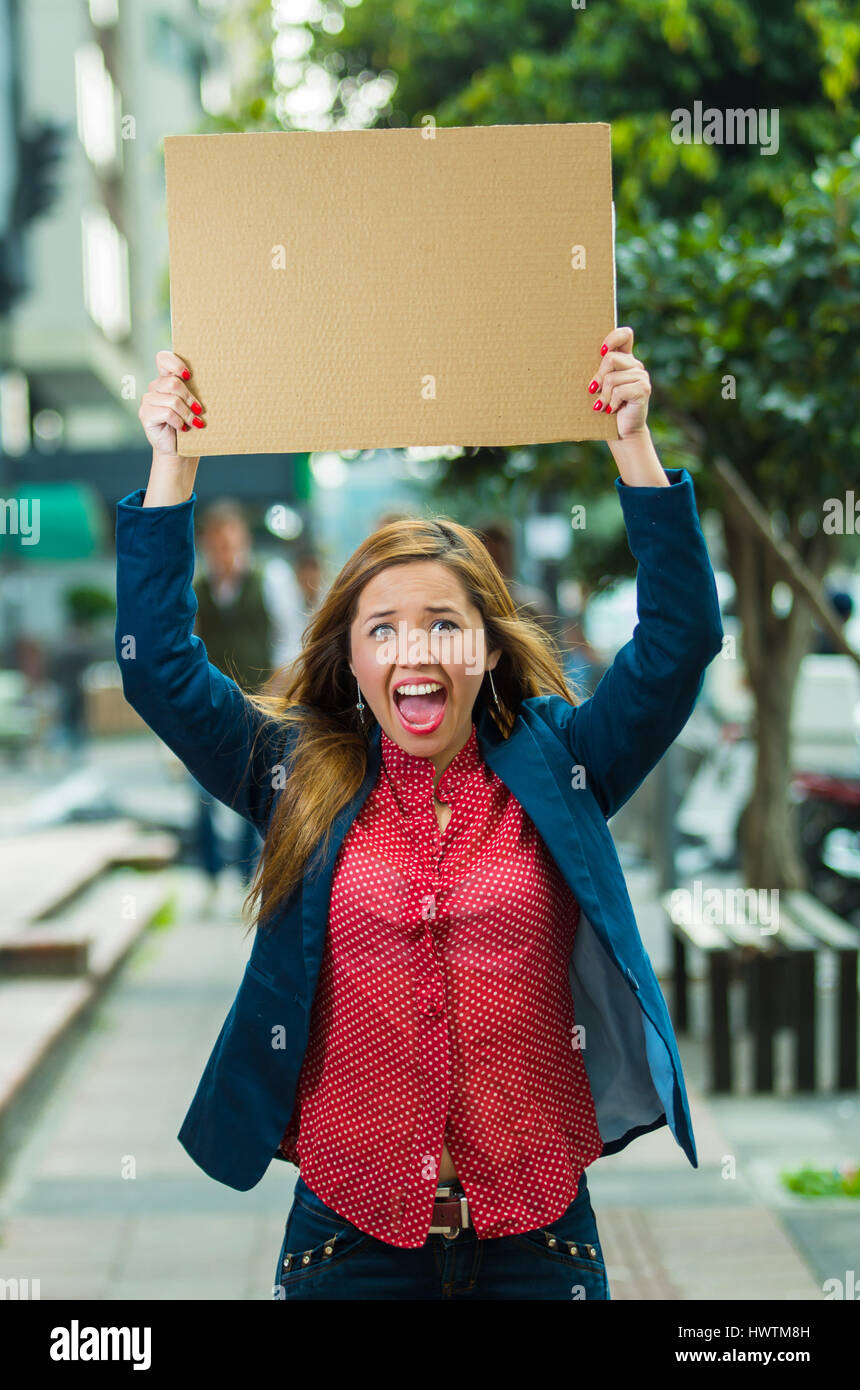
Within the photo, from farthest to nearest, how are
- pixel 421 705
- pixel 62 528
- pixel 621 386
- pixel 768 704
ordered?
1. pixel 62 528
2. pixel 768 704
3. pixel 421 705
4. pixel 621 386

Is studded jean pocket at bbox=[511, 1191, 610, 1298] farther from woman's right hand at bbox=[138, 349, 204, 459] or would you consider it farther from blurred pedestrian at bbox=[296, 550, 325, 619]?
blurred pedestrian at bbox=[296, 550, 325, 619]

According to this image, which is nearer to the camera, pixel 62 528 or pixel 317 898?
pixel 317 898

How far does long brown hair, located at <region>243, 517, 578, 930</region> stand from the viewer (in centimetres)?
208

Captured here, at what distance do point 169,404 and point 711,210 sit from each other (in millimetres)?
3897

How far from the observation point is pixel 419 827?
2.09 meters

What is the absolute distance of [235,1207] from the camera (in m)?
4.45

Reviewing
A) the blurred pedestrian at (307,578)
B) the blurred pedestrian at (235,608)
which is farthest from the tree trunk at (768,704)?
the blurred pedestrian at (307,578)

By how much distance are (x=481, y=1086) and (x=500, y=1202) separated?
16cm

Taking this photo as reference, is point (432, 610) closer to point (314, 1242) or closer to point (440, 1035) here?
point (440, 1035)

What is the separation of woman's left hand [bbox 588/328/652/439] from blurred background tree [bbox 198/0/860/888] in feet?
6.36

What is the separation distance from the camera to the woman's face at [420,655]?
6.73 ft
